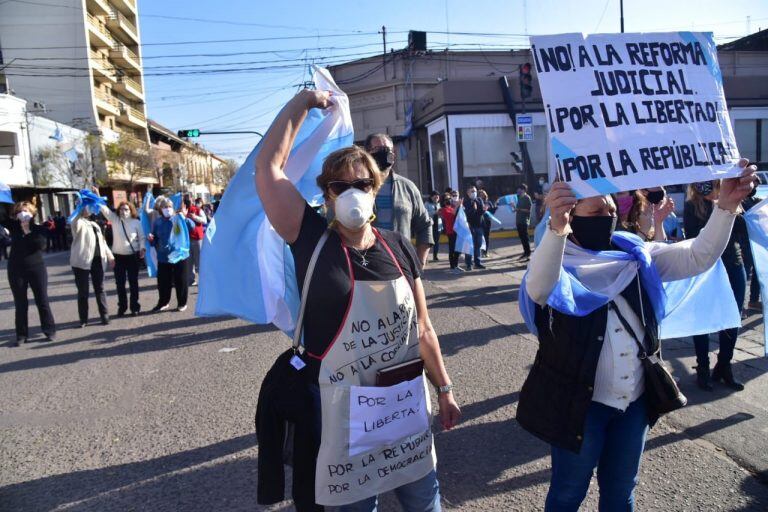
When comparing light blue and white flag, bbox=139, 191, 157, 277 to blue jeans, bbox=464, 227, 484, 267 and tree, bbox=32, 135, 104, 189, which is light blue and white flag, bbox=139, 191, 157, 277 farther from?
tree, bbox=32, 135, 104, 189

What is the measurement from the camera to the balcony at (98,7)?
150 ft

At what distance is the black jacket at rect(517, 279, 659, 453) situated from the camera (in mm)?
2123

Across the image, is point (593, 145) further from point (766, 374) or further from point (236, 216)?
point (766, 374)

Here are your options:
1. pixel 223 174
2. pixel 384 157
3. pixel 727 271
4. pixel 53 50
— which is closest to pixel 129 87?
pixel 53 50

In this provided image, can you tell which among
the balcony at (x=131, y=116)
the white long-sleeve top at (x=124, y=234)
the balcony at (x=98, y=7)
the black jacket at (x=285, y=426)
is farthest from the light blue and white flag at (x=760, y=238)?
the balcony at (x=131, y=116)

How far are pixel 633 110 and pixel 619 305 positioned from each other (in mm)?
795

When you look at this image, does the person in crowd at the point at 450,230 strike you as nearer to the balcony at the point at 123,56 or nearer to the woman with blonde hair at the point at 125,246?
the woman with blonde hair at the point at 125,246

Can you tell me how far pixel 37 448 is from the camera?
3.95 metres

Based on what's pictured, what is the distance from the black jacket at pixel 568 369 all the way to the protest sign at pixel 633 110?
1.69 ft

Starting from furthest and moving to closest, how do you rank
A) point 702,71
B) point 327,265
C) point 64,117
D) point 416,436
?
1. point 64,117
2. point 702,71
3. point 416,436
4. point 327,265

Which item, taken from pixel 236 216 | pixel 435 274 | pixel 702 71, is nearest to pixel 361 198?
pixel 236 216

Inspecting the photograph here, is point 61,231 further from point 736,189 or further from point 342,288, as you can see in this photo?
point 736,189

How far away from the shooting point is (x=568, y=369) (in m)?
2.17

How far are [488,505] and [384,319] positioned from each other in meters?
1.62
